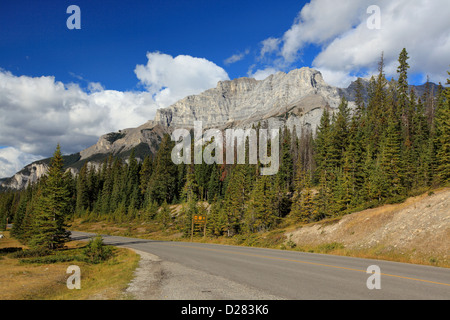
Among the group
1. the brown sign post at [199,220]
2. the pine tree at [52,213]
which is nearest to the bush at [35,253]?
the pine tree at [52,213]

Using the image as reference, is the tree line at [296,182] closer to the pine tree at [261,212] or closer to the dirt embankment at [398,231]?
the pine tree at [261,212]

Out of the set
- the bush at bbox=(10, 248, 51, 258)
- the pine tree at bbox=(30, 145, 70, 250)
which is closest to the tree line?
the pine tree at bbox=(30, 145, 70, 250)

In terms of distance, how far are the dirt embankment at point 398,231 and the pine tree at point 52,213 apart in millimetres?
28903

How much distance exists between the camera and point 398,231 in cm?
2050

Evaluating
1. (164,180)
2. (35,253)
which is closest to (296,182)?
(164,180)

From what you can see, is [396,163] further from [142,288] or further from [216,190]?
[216,190]

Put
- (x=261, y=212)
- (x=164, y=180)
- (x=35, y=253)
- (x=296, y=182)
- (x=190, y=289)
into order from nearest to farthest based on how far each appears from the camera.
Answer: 1. (x=190, y=289)
2. (x=35, y=253)
3. (x=261, y=212)
4. (x=296, y=182)
5. (x=164, y=180)

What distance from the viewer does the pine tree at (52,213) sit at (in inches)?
1292

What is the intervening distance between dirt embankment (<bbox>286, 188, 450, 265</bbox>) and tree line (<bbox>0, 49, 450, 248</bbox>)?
339cm

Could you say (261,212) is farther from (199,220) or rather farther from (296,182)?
(296,182)

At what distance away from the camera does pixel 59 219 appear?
1344 inches

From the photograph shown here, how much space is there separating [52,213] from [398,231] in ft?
123

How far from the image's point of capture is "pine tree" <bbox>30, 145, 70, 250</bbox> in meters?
32.8
